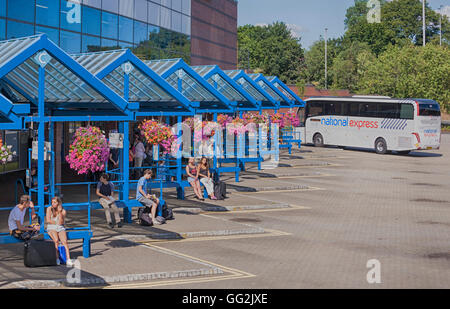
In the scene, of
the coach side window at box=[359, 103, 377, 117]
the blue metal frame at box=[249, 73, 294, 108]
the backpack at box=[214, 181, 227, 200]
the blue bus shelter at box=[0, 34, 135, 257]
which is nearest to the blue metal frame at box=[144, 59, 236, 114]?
the backpack at box=[214, 181, 227, 200]

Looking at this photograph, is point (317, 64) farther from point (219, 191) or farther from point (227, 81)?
point (219, 191)

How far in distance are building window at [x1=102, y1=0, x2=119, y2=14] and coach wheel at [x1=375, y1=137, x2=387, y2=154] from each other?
18.9 metres

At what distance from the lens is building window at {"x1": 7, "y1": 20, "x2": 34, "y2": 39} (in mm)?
25188

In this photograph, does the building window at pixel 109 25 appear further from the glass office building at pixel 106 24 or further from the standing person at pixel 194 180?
the standing person at pixel 194 180

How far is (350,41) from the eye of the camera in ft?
363

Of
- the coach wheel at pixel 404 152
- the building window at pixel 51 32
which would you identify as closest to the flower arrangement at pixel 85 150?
the building window at pixel 51 32

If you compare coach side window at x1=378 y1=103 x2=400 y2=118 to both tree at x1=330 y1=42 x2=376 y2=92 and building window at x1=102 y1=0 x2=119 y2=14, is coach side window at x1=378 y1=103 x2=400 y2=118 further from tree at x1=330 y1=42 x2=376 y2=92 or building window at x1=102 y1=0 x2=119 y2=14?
tree at x1=330 y1=42 x2=376 y2=92

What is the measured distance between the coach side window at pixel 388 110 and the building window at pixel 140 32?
50.2ft

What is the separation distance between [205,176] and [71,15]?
39.0 ft

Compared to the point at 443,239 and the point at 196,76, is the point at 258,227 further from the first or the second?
the point at 196,76

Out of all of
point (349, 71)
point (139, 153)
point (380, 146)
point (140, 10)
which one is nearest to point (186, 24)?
point (140, 10)

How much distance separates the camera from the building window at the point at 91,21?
99.3ft

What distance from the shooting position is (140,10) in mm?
36000

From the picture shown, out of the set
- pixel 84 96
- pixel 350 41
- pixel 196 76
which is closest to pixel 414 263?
pixel 84 96
